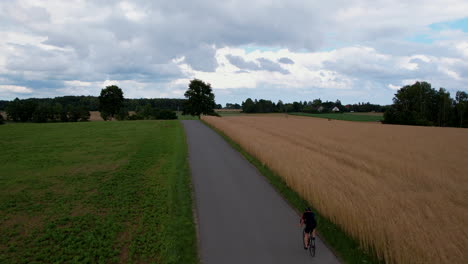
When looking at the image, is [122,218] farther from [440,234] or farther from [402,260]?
[440,234]

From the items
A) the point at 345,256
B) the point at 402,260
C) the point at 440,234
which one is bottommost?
the point at 345,256

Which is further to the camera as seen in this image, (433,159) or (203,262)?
(433,159)

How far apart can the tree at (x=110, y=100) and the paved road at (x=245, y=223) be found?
7684 cm

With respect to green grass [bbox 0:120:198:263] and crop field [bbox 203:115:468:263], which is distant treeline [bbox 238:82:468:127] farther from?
green grass [bbox 0:120:198:263]

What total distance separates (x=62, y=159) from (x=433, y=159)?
2397 cm

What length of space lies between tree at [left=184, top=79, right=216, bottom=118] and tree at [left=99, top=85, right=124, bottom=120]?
23.6 metres

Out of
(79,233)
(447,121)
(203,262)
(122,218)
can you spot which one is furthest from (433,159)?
(447,121)

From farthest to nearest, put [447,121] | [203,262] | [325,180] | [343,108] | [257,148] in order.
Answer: [343,108]
[447,121]
[257,148]
[325,180]
[203,262]

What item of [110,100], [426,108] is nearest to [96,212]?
[110,100]

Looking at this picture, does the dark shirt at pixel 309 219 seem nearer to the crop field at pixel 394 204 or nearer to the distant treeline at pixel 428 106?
the crop field at pixel 394 204

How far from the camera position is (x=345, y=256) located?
261 inches

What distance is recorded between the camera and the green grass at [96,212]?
22.3 feet

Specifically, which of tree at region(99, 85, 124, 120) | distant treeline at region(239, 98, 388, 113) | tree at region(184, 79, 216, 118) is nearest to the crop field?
tree at region(184, 79, 216, 118)

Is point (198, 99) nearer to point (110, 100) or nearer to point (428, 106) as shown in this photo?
point (110, 100)
